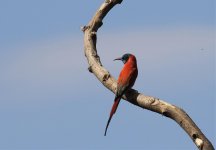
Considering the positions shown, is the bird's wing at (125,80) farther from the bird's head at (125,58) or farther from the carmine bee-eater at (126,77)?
the bird's head at (125,58)

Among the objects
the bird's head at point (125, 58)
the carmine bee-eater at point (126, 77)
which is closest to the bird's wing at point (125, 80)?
the carmine bee-eater at point (126, 77)

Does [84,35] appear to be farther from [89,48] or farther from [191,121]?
[191,121]

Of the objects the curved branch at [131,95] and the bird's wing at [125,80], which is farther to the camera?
the bird's wing at [125,80]

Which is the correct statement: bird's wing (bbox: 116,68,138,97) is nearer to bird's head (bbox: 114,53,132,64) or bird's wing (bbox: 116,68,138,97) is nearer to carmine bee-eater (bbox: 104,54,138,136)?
carmine bee-eater (bbox: 104,54,138,136)

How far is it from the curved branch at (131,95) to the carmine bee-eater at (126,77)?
0.27ft

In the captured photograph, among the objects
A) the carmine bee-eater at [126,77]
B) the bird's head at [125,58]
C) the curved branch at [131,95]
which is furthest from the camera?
the bird's head at [125,58]

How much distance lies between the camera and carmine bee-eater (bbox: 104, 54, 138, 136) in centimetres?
1028

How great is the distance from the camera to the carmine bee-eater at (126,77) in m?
10.3

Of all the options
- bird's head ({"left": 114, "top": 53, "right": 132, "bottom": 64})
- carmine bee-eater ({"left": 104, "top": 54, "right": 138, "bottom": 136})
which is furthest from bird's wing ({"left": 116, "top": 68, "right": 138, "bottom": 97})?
bird's head ({"left": 114, "top": 53, "right": 132, "bottom": 64})

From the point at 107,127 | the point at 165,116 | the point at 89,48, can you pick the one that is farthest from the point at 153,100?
the point at 89,48

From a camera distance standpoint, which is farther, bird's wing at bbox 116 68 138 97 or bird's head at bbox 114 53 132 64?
bird's head at bbox 114 53 132 64

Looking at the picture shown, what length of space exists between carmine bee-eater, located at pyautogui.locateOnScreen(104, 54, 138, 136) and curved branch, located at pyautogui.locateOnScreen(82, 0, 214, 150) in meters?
0.08

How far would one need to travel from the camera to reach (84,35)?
10.9 meters

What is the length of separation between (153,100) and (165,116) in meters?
0.26
